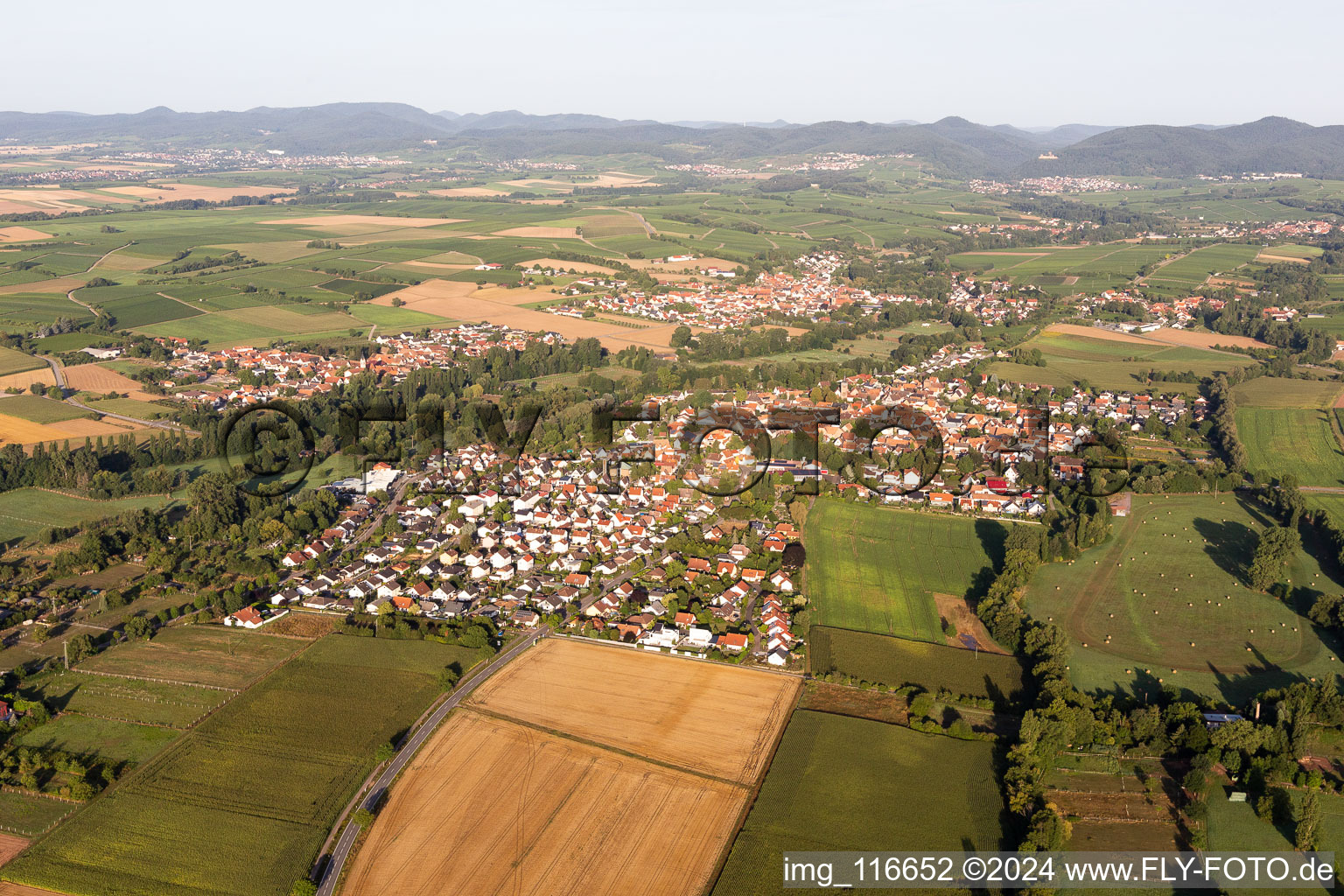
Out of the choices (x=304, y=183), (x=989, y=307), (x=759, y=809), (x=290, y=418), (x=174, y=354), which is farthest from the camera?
(x=304, y=183)

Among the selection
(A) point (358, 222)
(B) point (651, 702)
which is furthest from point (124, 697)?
(A) point (358, 222)

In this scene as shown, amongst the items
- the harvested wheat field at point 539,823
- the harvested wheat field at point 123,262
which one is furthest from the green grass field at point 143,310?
the harvested wheat field at point 539,823

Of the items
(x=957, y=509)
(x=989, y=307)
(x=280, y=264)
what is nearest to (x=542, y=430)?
(x=957, y=509)

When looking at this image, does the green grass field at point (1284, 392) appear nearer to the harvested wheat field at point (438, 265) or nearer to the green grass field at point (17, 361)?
the harvested wheat field at point (438, 265)

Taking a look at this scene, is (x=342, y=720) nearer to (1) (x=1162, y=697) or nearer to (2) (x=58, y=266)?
(1) (x=1162, y=697)

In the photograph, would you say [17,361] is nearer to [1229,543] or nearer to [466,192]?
[1229,543]

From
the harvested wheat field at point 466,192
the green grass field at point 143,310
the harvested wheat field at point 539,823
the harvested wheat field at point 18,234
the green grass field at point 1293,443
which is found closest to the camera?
the harvested wheat field at point 539,823

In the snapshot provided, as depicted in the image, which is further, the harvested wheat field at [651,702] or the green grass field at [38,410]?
the green grass field at [38,410]
